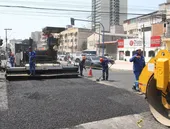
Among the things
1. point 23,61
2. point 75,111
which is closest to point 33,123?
point 75,111

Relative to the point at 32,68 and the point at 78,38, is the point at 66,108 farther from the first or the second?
the point at 78,38

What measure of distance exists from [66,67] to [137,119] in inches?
399

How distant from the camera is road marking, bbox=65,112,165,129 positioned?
567cm

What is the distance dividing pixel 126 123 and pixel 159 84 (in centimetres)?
120

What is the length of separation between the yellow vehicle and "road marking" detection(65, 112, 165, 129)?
0.21m

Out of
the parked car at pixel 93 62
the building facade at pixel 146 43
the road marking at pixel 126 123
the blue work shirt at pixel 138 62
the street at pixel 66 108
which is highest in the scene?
the building facade at pixel 146 43

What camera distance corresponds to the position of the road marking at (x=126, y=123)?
5669 millimetres

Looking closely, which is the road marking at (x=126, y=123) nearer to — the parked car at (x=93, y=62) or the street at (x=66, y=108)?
the street at (x=66, y=108)

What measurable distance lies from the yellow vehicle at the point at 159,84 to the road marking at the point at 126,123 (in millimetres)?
207

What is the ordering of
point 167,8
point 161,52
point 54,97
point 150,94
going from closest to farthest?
point 161,52 < point 150,94 < point 54,97 < point 167,8

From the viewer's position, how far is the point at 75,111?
6.86 m

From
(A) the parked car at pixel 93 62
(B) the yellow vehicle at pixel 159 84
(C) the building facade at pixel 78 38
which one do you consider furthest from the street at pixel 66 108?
(C) the building facade at pixel 78 38

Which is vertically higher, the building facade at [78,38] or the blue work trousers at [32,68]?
the building facade at [78,38]

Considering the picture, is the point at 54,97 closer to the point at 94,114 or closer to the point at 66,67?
the point at 94,114
